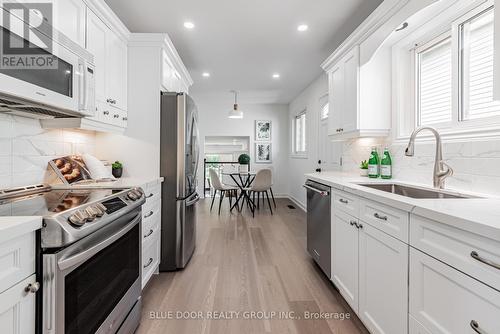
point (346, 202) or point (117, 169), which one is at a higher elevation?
point (117, 169)

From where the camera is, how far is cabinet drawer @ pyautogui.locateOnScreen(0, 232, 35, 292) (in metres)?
0.74

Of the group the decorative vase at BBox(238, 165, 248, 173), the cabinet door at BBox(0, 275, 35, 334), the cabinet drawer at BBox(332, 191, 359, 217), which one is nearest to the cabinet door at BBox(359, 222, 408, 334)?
the cabinet drawer at BBox(332, 191, 359, 217)

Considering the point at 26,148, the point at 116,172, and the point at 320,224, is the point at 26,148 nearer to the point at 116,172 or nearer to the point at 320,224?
the point at 116,172

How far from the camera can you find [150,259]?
213 centimetres

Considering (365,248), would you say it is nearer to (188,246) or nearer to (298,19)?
(188,246)

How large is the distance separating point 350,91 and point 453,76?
0.87 meters

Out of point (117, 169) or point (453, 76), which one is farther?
point (117, 169)

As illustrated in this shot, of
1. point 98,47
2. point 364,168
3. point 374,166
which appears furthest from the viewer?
point 364,168

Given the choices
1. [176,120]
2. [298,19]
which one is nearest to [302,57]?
[298,19]

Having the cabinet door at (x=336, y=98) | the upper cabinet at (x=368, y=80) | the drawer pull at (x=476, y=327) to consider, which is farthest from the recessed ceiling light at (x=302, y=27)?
the drawer pull at (x=476, y=327)

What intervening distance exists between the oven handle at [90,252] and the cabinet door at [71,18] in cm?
133

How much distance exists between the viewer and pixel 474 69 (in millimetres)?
1641


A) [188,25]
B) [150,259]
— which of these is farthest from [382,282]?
[188,25]

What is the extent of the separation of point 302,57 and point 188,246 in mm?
2977
